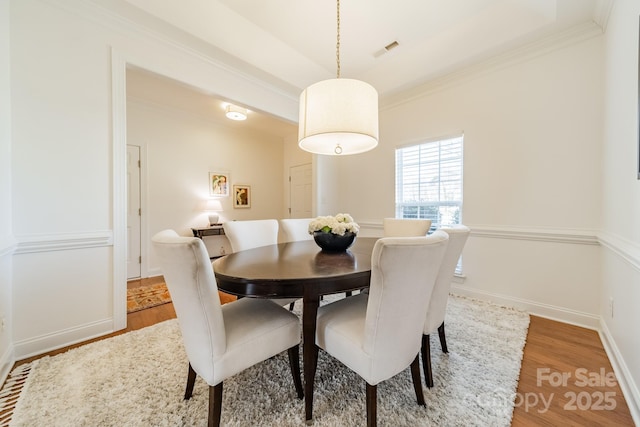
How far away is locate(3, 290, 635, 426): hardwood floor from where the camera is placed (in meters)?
1.25

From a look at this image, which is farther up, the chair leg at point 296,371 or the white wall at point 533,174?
the white wall at point 533,174

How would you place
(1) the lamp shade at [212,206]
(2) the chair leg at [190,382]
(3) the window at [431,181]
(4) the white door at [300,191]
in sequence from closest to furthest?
(2) the chair leg at [190,382] → (3) the window at [431,181] → (1) the lamp shade at [212,206] → (4) the white door at [300,191]

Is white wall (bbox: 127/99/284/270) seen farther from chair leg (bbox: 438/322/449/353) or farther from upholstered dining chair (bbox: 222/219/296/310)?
chair leg (bbox: 438/322/449/353)

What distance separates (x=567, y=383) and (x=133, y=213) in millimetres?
4899

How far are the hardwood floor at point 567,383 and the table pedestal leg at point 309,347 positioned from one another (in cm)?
99

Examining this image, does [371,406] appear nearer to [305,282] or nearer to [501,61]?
[305,282]

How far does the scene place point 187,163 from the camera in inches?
165

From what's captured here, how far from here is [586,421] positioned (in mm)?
1225

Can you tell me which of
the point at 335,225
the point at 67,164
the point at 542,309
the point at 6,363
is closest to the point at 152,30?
the point at 67,164

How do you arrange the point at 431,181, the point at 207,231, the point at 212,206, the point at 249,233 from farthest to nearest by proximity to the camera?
the point at 212,206
the point at 207,231
the point at 431,181
the point at 249,233

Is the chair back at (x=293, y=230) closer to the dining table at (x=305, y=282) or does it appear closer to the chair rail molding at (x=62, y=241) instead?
the dining table at (x=305, y=282)

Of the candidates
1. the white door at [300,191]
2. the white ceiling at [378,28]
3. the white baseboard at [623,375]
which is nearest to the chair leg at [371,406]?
the white baseboard at [623,375]

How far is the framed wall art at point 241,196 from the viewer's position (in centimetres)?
483

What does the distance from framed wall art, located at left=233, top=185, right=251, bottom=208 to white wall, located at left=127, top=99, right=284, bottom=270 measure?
8 cm
